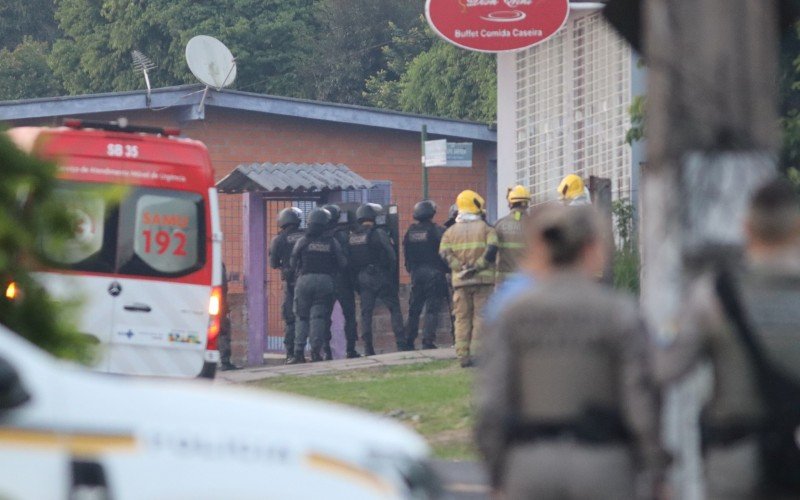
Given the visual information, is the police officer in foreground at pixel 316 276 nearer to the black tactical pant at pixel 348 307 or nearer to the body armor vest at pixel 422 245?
the black tactical pant at pixel 348 307

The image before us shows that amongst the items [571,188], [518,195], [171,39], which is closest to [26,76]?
[171,39]

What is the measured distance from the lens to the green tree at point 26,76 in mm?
54438

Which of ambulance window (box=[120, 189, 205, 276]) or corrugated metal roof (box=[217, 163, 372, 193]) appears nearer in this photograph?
ambulance window (box=[120, 189, 205, 276])

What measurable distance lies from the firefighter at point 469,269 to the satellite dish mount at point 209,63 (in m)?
8.85

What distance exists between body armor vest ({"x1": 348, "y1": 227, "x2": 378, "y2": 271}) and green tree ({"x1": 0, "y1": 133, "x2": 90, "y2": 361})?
13705 mm

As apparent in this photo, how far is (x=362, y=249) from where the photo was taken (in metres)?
21.0

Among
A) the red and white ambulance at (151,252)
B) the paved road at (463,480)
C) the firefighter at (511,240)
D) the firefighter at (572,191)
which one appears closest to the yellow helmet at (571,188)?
the firefighter at (572,191)

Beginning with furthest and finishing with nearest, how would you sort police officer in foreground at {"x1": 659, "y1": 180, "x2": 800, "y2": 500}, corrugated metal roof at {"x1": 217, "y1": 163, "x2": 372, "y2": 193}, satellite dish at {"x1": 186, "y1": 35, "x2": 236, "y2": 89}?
satellite dish at {"x1": 186, "y1": 35, "x2": 236, "y2": 89} → corrugated metal roof at {"x1": 217, "y1": 163, "x2": 372, "y2": 193} → police officer in foreground at {"x1": 659, "y1": 180, "x2": 800, "y2": 500}

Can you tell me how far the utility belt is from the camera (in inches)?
198

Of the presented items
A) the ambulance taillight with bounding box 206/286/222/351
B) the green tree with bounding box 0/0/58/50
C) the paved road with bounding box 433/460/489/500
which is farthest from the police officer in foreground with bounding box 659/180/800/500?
the green tree with bounding box 0/0/58/50

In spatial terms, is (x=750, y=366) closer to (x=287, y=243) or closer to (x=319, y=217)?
(x=319, y=217)

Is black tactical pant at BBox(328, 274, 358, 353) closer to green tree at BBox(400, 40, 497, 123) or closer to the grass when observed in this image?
the grass

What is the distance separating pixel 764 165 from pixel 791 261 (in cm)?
68

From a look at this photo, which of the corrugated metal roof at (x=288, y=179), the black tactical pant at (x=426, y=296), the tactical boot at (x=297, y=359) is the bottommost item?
the tactical boot at (x=297, y=359)
